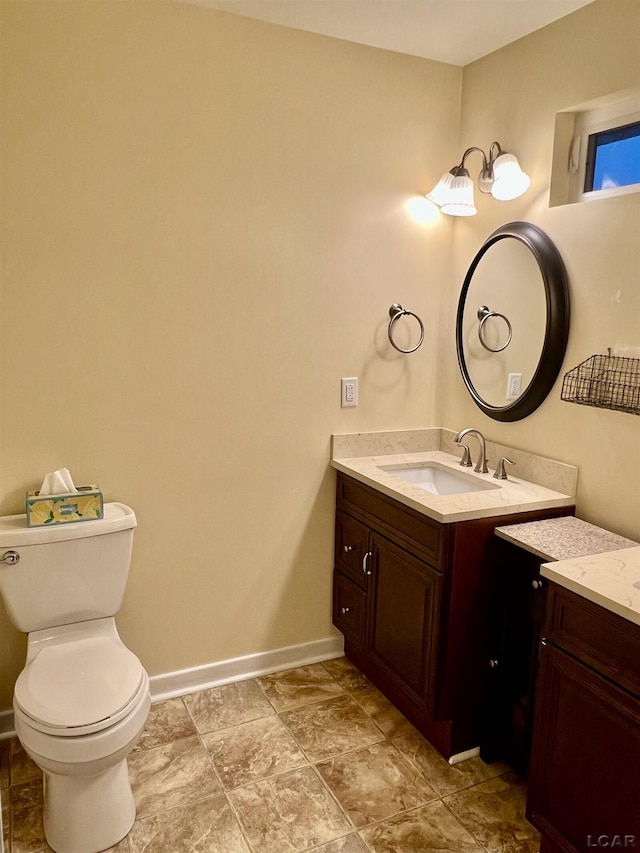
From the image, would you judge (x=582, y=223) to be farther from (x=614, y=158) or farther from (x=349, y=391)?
(x=349, y=391)

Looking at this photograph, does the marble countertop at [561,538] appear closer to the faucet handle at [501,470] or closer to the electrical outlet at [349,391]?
the faucet handle at [501,470]

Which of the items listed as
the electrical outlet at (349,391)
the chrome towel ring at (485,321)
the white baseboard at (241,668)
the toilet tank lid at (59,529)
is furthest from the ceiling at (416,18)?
the white baseboard at (241,668)

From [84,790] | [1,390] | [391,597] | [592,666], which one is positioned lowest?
[84,790]

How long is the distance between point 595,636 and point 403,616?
32.9 inches

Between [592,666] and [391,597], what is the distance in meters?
0.89

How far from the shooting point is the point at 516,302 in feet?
7.79

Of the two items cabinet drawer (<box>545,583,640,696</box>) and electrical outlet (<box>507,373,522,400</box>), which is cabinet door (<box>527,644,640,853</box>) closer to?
cabinet drawer (<box>545,583,640,696</box>)

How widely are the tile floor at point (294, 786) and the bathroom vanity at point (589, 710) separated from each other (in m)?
0.30

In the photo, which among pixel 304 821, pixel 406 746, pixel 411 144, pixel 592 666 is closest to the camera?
pixel 592 666

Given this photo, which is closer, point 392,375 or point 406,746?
point 406,746

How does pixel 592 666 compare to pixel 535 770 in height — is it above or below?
above

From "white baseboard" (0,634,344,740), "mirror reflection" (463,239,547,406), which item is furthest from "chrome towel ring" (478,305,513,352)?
"white baseboard" (0,634,344,740)

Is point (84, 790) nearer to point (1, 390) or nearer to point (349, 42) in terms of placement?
point (1, 390)

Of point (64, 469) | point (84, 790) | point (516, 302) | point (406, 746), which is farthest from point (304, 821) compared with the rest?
point (516, 302)
